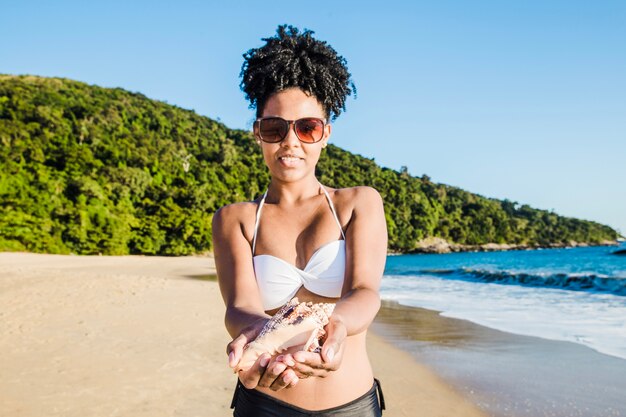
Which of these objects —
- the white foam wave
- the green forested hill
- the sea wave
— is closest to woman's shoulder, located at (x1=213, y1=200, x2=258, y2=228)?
the white foam wave

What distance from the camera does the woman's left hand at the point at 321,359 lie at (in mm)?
1178

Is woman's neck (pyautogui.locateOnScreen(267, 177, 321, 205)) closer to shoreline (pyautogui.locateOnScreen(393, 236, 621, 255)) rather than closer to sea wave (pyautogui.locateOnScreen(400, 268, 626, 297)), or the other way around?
sea wave (pyautogui.locateOnScreen(400, 268, 626, 297))

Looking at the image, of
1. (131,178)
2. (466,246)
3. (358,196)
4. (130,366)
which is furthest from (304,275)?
(466,246)

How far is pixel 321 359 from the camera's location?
120 centimetres

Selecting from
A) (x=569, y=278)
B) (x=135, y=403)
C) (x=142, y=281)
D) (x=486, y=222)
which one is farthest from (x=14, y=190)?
(x=486, y=222)

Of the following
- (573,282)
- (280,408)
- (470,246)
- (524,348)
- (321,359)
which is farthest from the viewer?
(470,246)

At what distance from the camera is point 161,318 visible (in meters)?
9.92

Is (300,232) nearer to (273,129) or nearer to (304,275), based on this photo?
(304,275)

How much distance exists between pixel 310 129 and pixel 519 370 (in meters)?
5.44

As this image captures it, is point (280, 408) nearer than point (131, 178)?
Yes

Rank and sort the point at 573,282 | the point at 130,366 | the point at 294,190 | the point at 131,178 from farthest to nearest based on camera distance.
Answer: the point at 131,178
the point at 573,282
the point at 130,366
the point at 294,190

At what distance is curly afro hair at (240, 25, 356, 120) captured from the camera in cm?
172

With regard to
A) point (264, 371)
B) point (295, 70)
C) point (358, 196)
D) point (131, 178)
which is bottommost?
point (264, 371)

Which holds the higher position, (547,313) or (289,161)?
(289,161)
